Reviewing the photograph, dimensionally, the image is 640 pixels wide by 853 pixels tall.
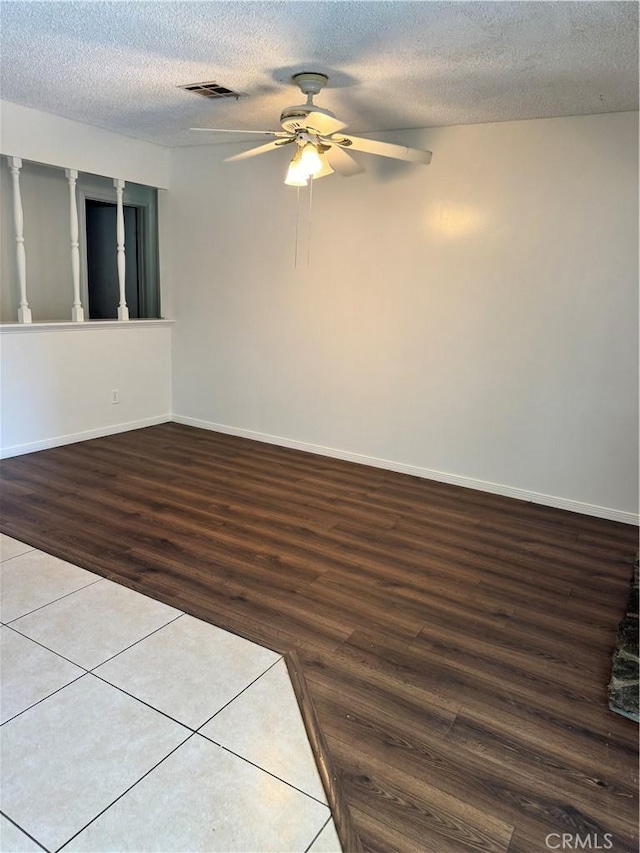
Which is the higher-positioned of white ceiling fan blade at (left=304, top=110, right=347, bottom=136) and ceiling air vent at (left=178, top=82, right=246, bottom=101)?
ceiling air vent at (left=178, top=82, right=246, bottom=101)

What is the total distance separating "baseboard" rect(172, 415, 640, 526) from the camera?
3.76 metres

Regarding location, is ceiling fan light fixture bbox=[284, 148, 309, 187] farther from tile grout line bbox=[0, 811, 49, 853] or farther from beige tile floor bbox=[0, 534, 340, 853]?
tile grout line bbox=[0, 811, 49, 853]

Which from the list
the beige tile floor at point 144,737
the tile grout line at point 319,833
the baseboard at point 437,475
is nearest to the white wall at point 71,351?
the baseboard at point 437,475

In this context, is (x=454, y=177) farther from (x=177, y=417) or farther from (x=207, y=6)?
(x=177, y=417)

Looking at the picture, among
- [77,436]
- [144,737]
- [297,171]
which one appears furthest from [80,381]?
[144,737]

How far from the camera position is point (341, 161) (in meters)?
3.33

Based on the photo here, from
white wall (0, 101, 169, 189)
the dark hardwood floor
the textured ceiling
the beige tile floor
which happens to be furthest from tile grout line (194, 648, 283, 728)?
white wall (0, 101, 169, 189)

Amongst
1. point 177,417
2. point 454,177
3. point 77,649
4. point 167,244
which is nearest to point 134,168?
point 167,244

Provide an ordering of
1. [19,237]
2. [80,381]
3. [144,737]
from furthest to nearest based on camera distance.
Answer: [80,381], [19,237], [144,737]

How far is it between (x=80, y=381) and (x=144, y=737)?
3625mm

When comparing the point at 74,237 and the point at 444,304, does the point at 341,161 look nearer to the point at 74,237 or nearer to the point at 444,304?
the point at 444,304

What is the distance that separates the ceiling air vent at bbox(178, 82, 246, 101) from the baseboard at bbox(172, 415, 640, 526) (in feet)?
8.60

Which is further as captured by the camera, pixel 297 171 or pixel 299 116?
pixel 297 171

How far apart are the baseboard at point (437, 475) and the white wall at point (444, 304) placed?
0.7 inches
